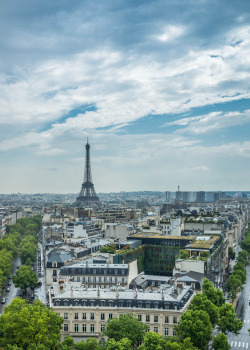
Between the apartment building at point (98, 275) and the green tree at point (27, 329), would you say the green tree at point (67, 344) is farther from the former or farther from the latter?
the apartment building at point (98, 275)

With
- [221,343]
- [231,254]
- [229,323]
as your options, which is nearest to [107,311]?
[221,343]

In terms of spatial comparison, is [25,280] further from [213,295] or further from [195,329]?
[195,329]

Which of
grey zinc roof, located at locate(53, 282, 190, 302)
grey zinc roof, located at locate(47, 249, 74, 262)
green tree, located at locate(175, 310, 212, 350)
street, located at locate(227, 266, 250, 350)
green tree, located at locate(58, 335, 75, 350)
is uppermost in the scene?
grey zinc roof, located at locate(47, 249, 74, 262)

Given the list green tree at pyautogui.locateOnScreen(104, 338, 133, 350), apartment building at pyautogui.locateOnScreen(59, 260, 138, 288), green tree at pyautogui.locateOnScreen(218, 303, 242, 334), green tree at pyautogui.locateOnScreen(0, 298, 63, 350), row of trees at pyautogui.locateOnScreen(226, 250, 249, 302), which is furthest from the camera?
row of trees at pyautogui.locateOnScreen(226, 250, 249, 302)

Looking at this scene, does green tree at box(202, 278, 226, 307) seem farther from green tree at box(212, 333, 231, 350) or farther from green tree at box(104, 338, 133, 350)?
green tree at box(104, 338, 133, 350)

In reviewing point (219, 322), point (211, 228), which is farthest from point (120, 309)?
point (211, 228)

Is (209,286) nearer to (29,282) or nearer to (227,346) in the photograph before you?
(227,346)

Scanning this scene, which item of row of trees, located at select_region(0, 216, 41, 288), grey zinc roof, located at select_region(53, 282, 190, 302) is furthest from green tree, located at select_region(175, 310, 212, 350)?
row of trees, located at select_region(0, 216, 41, 288)
